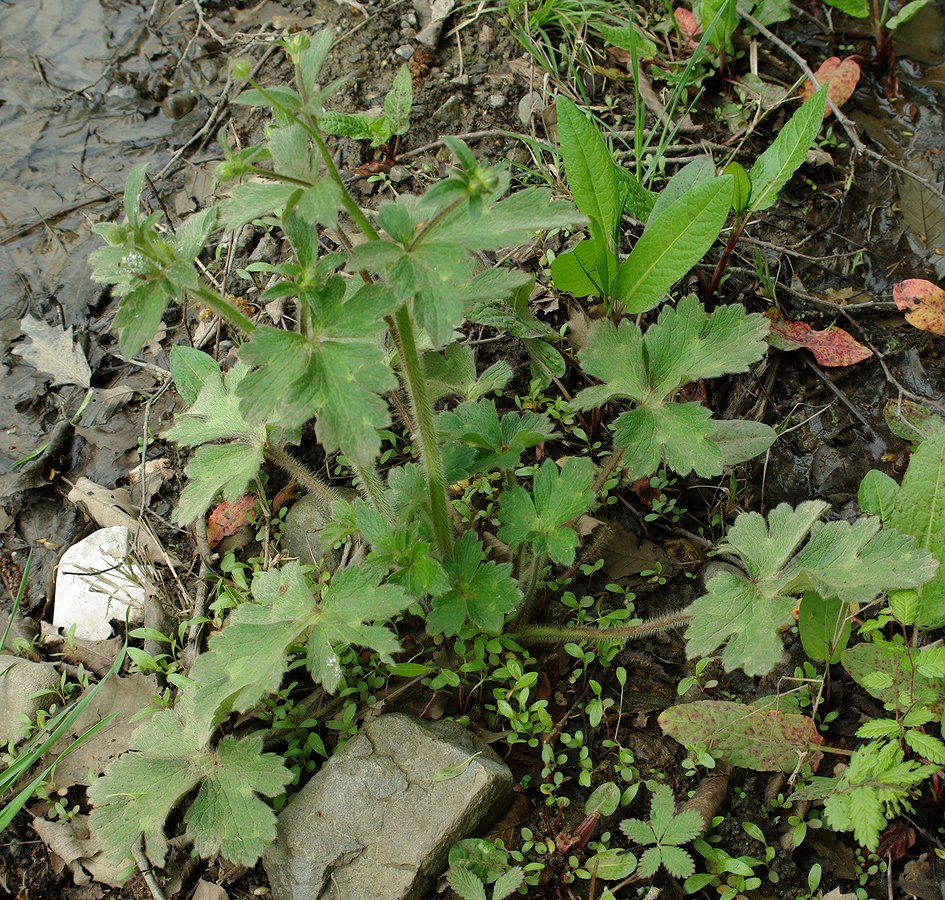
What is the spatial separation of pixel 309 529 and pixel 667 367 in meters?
1.31

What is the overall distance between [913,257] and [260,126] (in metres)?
2.81

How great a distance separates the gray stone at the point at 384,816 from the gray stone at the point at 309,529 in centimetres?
66

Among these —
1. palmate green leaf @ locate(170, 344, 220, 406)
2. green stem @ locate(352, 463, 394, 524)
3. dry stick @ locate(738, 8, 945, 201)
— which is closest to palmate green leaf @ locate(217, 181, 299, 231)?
green stem @ locate(352, 463, 394, 524)

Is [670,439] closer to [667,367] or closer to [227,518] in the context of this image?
[667,367]

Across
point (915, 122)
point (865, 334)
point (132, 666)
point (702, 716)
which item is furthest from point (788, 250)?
point (132, 666)

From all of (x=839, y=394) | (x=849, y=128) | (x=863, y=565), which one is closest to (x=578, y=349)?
(x=839, y=394)

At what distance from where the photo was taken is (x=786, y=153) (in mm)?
2863

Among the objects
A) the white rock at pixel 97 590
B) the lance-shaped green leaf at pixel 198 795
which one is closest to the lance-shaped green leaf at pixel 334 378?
the lance-shaped green leaf at pixel 198 795

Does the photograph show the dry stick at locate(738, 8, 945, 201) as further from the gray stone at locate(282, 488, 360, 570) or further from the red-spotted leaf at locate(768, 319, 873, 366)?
the gray stone at locate(282, 488, 360, 570)

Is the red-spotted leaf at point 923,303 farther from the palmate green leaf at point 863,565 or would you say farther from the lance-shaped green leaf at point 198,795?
the lance-shaped green leaf at point 198,795

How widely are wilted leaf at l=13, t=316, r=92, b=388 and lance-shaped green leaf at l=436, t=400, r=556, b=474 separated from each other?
172 cm

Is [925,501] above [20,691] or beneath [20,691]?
above

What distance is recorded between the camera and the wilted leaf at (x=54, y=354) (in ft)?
10.8

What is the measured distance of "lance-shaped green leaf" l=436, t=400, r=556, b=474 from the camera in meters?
2.35
